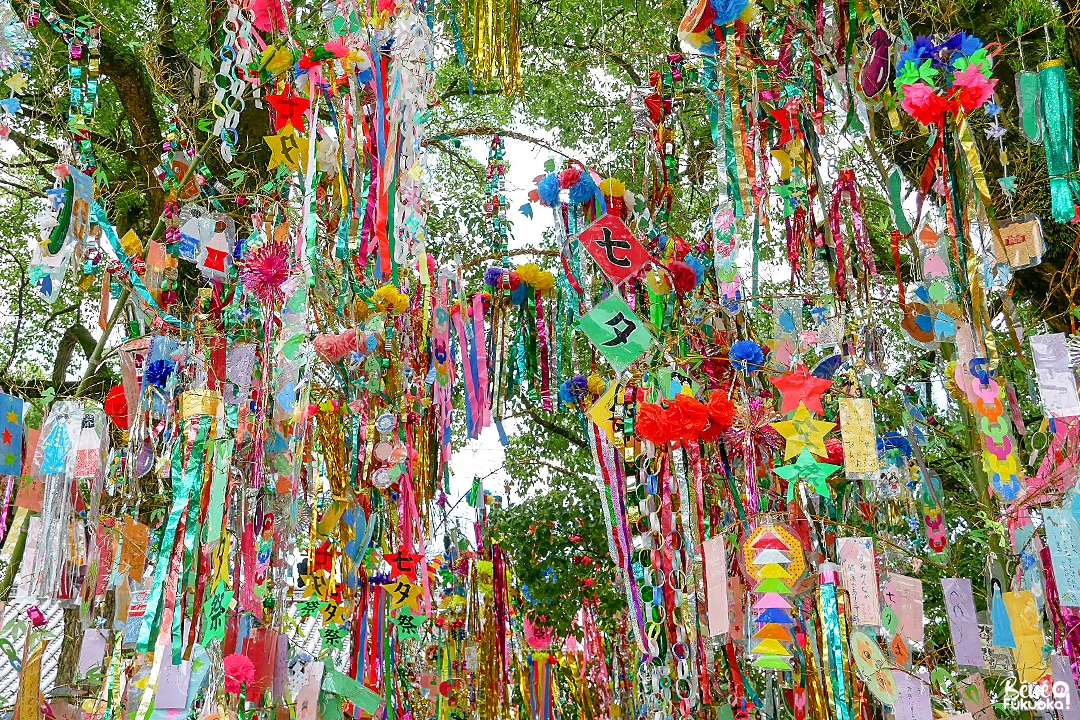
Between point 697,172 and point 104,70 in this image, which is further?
point 104,70

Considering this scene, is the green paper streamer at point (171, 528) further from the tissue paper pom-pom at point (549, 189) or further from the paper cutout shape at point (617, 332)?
the tissue paper pom-pom at point (549, 189)

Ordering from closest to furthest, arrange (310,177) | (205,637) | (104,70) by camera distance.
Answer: (205,637) → (310,177) → (104,70)

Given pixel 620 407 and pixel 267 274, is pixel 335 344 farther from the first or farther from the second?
pixel 620 407

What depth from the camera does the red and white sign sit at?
2.42 m

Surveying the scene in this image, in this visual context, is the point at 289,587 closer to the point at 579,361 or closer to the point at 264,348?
the point at 264,348

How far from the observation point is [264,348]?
97.7 inches

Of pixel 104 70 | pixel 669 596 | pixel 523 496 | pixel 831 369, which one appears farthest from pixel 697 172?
pixel 104 70

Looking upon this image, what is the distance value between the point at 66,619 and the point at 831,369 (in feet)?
13.9

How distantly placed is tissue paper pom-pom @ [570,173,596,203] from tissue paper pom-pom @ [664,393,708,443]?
2.65ft

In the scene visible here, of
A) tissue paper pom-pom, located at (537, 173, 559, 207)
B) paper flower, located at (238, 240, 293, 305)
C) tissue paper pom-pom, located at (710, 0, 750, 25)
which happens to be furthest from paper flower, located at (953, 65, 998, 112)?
paper flower, located at (238, 240, 293, 305)

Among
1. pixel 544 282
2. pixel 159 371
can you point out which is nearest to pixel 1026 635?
pixel 544 282

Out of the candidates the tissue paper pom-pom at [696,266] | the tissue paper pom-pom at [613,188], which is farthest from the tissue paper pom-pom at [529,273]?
the tissue paper pom-pom at [696,266]

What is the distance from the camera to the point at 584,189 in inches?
106

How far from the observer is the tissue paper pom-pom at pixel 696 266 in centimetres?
256
